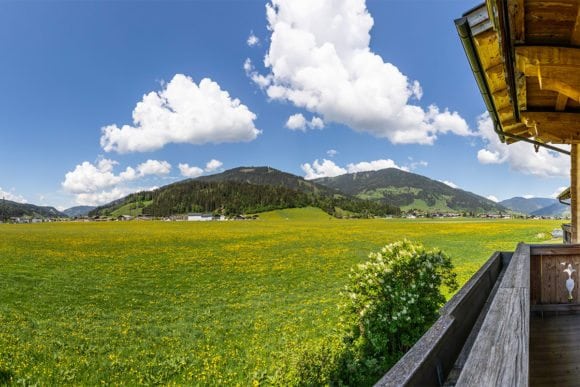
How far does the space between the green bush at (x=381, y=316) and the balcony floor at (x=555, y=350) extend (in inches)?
81.6

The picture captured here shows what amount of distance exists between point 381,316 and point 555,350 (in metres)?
3.25

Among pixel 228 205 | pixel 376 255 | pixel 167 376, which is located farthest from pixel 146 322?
pixel 228 205

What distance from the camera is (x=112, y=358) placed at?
9188mm

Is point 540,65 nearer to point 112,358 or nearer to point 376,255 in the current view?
point 376,255

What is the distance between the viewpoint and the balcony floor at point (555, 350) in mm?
3873

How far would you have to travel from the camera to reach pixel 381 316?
745cm

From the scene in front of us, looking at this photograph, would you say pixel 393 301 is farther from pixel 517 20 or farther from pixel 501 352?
pixel 501 352

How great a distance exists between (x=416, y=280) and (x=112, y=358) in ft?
24.0

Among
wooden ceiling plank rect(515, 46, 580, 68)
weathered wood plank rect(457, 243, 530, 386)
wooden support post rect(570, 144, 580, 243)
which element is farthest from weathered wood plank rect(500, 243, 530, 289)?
wooden support post rect(570, 144, 580, 243)

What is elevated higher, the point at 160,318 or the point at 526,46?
the point at 526,46

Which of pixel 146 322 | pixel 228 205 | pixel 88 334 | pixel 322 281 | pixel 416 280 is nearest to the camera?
pixel 416 280

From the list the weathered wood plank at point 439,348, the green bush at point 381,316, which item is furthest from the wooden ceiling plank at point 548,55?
the green bush at point 381,316

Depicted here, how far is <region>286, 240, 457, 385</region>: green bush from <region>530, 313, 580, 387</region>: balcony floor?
Result: 81.6 inches

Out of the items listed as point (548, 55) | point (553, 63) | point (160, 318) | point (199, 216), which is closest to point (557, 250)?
point (553, 63)
